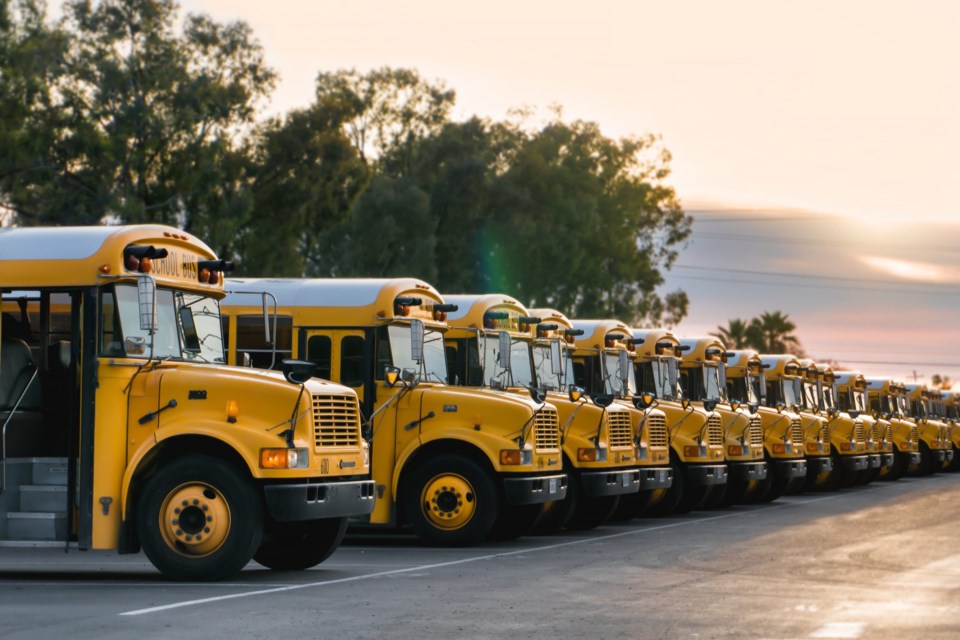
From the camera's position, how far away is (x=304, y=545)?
1510 centimetres

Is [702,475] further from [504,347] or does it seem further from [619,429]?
[504,347]

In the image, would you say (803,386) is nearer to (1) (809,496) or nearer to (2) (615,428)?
(1) (809,496)

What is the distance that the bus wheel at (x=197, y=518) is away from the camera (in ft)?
43.8

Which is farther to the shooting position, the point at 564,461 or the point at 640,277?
the point at 640,277

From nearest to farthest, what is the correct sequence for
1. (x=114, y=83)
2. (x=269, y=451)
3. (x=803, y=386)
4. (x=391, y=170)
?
1. (x=269, y=451)
2. (x=803, y=386)
3. (x=114, y=83)
4. (x=391, y=170)

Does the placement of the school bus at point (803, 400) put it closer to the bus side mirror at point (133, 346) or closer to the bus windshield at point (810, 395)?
the bus windshield at point (810, 395)

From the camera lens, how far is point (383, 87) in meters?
80.8

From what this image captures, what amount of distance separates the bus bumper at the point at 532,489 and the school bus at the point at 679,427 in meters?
5.93

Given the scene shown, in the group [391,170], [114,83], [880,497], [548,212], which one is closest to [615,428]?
[880,497]

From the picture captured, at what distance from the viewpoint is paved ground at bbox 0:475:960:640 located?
1059cm

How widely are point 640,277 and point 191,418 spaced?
2581 inches

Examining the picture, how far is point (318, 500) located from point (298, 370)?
43.6 inches

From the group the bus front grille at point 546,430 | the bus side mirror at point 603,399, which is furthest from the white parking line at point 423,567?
the bus side mirror at point 603,399

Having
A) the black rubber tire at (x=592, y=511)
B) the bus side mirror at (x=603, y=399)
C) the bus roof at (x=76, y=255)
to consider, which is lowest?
the black rubber tire at (x=592, y=511)
